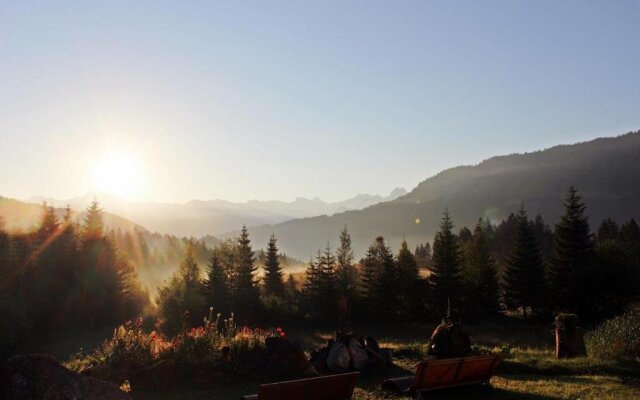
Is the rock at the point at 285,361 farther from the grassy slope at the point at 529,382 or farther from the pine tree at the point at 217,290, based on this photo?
the pine tree at the point at 217,290

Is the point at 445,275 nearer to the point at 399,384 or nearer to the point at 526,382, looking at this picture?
the point at 526,382

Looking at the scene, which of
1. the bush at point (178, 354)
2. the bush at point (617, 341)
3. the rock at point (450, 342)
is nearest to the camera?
the rock at point (450, 342)

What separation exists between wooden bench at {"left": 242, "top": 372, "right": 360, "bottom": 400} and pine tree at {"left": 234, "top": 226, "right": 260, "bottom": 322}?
4136cm

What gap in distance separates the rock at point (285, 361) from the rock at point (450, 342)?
4.31 metres

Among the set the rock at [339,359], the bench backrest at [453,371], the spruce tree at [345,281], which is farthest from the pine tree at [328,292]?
the bench backrest at [453,371]

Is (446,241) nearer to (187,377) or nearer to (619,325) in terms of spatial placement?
(619,325)

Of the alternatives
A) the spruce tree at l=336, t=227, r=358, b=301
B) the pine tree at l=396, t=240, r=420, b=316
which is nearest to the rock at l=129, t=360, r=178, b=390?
the spruce tree at l=336, t=227, r=358, b=301

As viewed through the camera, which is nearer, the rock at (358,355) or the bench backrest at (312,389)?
the bench backrest at (312,389)

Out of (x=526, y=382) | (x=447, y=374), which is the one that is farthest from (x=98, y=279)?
(x=447, y=374)

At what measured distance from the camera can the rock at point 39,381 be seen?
7.96 m

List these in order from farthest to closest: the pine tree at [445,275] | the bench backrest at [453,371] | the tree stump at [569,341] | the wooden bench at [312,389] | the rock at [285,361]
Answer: the pine tree at [445,275] < the tree stump at [569,341] < the rock at [285,361] < the bench backrest at [453,371] < the wooden bench at [312,389]

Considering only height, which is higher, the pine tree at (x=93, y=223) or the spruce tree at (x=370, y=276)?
the pine tree at (x=93, y=223)

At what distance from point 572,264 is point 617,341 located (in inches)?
1403

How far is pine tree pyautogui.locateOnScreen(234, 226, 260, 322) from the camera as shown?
5247cm
